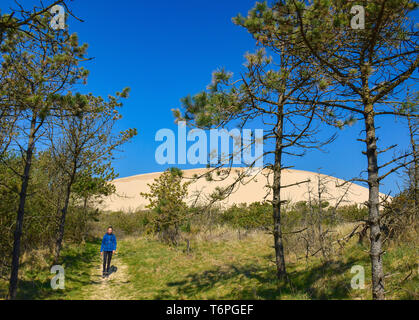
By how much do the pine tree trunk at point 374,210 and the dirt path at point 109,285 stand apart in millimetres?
6231

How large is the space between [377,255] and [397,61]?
304 cm

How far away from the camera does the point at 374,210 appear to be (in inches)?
170

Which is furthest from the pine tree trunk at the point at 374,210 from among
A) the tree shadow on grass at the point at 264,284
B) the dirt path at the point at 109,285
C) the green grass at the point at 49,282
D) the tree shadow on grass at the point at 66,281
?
the tree shadow on grass at the point at 66,281

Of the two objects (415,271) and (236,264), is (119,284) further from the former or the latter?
(415,271)

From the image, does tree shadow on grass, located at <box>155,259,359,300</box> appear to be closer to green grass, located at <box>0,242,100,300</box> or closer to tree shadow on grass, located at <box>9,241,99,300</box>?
green grass, located at <box>0,242,100,300</box>

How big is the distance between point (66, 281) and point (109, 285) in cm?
134

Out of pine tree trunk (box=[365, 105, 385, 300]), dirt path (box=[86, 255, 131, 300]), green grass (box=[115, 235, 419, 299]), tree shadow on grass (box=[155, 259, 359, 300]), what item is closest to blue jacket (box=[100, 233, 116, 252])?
dirt path (box=[86, 255, 131, 300])

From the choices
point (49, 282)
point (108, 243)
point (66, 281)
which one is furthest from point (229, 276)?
point (49, 282)

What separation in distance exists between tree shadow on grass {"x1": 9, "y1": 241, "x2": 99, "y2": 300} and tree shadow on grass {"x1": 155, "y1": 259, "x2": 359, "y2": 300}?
2900 millimetres

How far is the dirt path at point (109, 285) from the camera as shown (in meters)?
7.87

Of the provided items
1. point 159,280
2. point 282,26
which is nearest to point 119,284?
point 159,280

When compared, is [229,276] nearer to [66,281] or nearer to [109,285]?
[109,285]

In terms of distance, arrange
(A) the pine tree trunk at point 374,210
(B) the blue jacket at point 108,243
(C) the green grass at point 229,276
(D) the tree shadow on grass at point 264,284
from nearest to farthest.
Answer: (A) the pine tree trunk at point 374,210, (C) the green grass at point 229,276, (D) the tree shadow on grass at point 264,284, (B) the blue jacket at point 108,243

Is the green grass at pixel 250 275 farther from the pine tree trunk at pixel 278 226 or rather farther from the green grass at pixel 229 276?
the pine tree trunk at pixel 278 226
